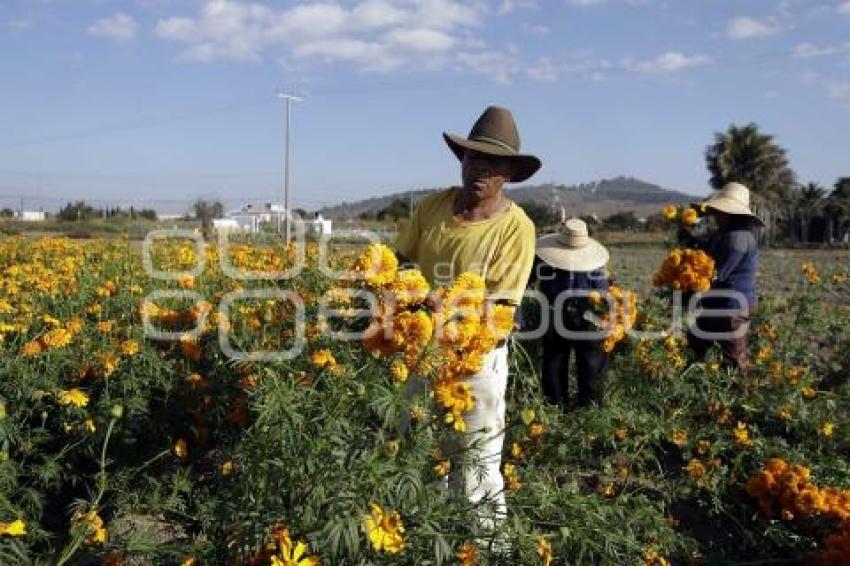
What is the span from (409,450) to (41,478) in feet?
6.01

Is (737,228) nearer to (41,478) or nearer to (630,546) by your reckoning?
(630,546)

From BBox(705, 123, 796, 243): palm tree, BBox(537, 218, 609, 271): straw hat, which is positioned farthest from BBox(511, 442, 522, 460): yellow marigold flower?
BBox(705, 123, 796, 243): palm tree

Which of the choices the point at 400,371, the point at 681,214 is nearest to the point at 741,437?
the point at 681,214

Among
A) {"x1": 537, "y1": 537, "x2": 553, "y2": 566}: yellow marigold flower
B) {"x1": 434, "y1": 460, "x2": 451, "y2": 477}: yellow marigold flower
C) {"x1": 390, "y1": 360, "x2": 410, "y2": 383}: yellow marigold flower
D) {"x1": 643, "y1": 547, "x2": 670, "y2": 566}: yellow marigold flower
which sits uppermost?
{"x1": 390, "y1": 360, "x2": 410, "y2": 383}: yellow marigold flower

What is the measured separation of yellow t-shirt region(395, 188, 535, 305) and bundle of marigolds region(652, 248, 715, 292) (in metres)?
1.55

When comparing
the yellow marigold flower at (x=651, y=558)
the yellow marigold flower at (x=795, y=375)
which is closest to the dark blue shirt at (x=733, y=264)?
the yellow marigold flower at (x=795, y=375)

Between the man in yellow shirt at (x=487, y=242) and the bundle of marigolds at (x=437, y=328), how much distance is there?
2.15 ft

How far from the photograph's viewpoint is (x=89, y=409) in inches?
140

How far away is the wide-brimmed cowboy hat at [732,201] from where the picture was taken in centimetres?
479

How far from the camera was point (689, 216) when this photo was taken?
16.0ft

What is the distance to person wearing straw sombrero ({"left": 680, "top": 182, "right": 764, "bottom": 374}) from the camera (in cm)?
477

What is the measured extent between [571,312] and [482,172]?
73.3 inches

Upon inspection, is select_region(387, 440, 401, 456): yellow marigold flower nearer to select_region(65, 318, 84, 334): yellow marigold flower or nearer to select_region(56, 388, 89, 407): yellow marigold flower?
select_region(56, 388, 89, 407): yellow marigold flower

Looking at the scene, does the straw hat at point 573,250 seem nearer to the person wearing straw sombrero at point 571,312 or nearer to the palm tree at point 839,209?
the person wearing straw sombrero at point 571,312
